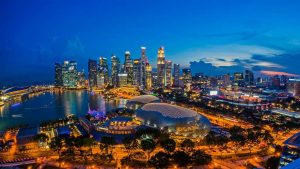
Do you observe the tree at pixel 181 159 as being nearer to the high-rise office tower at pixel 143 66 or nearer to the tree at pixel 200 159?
the tree at pixel 200 159

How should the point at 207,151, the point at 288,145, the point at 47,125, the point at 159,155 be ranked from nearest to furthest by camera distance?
1. the point at 288,145
2. the point at 159,155
3. the point at 207,151
4. the point at 47,125

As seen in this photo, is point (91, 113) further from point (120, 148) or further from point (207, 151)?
point (207, 151)

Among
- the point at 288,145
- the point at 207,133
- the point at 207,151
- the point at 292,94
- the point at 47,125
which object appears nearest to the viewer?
the point at 288,145

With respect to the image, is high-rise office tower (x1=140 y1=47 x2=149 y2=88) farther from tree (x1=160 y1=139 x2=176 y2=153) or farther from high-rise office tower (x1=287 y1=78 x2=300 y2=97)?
tree (x1=160 y1=139 x2=176 y2=153)

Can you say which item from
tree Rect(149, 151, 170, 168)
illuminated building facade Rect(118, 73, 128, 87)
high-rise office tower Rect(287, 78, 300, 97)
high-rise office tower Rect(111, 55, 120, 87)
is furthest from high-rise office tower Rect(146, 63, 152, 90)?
tree Rect(149, 151, 170, 168)

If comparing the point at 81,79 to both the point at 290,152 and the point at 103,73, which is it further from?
the point at 290,152

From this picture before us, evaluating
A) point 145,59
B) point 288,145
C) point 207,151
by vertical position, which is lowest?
point 207,151

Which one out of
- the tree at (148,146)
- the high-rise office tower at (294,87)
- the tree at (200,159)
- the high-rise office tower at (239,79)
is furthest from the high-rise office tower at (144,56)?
the tree at (200,159)

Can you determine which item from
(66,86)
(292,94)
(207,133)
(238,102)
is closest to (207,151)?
(207,133)
